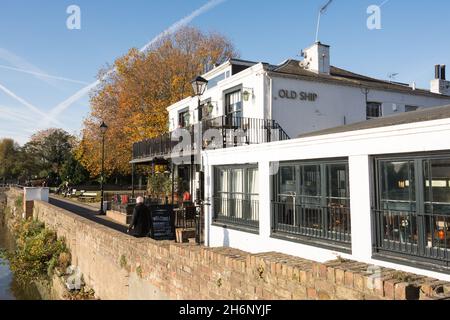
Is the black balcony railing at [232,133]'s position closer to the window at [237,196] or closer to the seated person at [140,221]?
the window at [237,196]

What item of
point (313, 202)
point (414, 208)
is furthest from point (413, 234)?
point (313, 202)

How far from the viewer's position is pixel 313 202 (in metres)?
9.24

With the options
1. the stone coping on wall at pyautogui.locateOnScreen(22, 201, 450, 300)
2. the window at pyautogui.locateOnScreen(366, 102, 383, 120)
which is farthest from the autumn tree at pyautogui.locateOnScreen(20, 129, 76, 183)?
the stone coping on wall at pyautogui.locateOnScreen(22, 201, 450, 300)

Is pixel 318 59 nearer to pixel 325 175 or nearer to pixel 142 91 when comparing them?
pixel 325 175

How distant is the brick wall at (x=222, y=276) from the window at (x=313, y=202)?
2.49 meters

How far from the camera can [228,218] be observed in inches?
468

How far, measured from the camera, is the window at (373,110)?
18062 millimetres

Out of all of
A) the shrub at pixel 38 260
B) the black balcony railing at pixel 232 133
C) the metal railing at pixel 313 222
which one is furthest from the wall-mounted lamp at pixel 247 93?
the shrub at pixel 38 260

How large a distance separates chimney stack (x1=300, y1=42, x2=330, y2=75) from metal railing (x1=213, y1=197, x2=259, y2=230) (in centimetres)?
914

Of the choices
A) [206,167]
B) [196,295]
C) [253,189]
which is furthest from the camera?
[206,167]

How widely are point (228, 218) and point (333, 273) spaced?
7482 mm

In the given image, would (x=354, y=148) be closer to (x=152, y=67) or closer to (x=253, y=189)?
(x=253, y=189)
